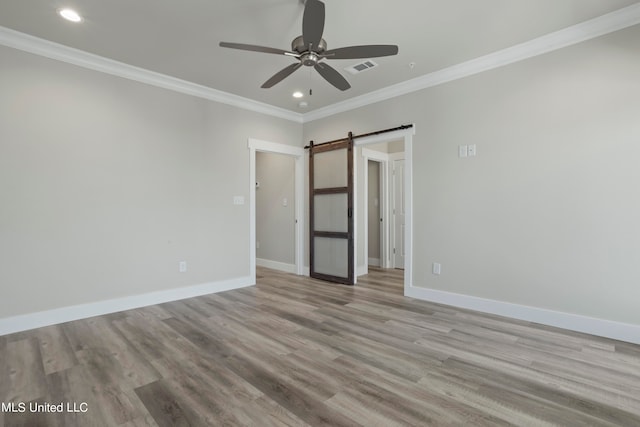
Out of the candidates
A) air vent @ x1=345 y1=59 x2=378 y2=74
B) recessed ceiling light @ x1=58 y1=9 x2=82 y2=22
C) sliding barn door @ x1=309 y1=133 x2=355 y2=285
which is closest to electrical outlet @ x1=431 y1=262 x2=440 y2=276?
sliding barn door @ x1=309 y1=133 x2=355 y2=285

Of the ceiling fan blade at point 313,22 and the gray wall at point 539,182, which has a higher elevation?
the ceiling fan blade at point 313,22

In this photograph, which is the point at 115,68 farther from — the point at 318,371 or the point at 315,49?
the point at 318,371

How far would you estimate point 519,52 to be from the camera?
125 inches

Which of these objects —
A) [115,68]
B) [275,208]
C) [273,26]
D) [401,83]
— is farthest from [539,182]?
[115,68]

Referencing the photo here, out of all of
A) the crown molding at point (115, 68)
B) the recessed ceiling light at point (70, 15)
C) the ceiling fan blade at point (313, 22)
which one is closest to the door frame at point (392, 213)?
the crown molding at point (115, 68)

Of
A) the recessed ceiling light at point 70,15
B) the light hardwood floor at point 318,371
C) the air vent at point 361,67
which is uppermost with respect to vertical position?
the recessed ceiling light at point 70,15

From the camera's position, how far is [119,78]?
359cm

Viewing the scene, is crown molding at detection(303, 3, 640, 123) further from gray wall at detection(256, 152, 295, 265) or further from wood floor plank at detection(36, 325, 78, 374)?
wood floor plank at detection(36, 325, 78, 374)

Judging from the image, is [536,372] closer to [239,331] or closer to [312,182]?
[239,331]

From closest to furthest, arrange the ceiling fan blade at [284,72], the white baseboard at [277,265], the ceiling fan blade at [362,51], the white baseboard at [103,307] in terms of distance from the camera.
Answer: the ceiling fan blade at [362,51]
the ceiling fan blade at [284,72]
the white baseboard at [103,307]
the white baseboard at [277,265]

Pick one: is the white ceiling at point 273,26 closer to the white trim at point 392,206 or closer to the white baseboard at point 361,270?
the white trim at point 392,206

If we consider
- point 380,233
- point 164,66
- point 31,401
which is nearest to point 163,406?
point 31,401

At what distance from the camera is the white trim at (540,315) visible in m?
2.69

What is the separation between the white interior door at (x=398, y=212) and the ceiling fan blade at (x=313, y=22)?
4.18 metres
